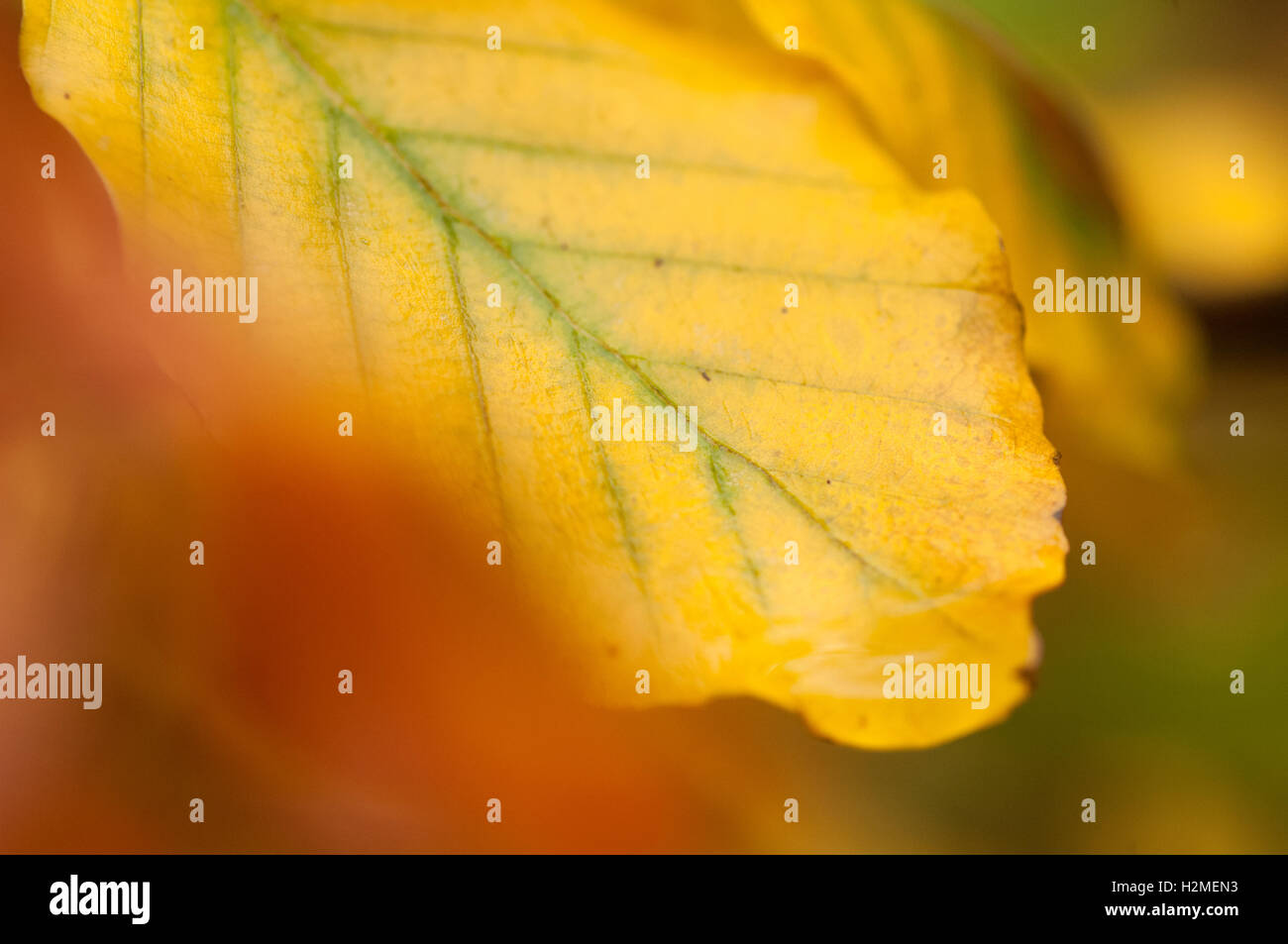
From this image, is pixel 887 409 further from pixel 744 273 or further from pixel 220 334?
pixel 220 334

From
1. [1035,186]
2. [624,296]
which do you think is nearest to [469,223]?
[624,296]

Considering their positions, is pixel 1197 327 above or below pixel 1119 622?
above

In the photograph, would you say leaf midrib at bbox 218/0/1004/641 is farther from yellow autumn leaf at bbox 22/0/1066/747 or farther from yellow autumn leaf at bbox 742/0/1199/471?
yellow autumn leaf at bbox 742/0/1199/471

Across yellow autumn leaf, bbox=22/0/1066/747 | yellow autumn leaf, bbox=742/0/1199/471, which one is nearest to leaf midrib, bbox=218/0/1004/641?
yellow autumn leaf, bbox=22/0/1066/747

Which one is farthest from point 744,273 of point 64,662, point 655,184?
point 64,662

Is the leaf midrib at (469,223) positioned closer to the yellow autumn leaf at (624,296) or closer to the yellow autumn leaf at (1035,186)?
the yellow autumn leaf at (624,296)

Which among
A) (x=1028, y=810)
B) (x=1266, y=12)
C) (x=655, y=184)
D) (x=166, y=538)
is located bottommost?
(x=1028, y=810)
